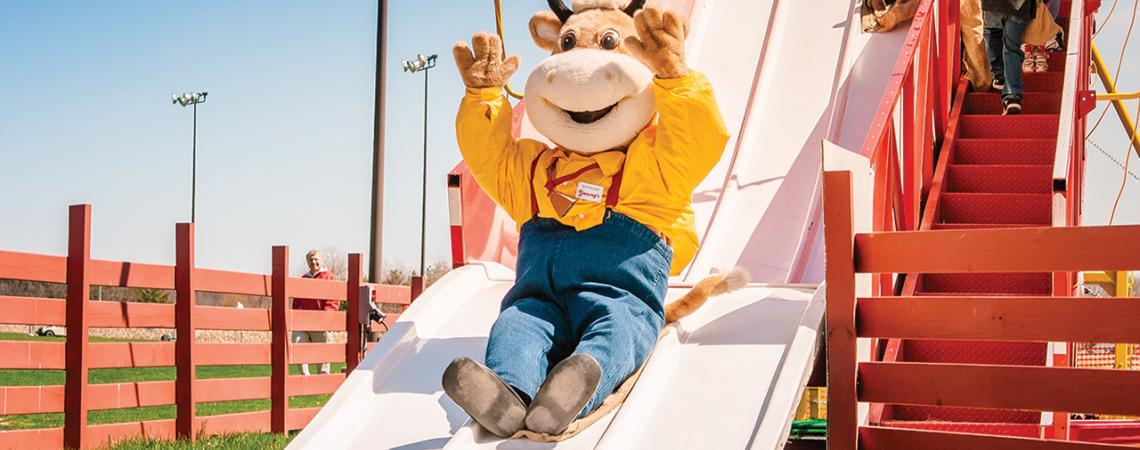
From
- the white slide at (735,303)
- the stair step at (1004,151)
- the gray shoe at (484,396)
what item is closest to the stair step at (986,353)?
the white slide at (735,303)

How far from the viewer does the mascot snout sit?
388 centimetres

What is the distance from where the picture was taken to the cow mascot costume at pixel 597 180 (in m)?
3.65

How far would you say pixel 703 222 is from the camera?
19.9 feet

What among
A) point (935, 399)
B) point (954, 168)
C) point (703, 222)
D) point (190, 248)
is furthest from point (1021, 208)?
point (190, 248)

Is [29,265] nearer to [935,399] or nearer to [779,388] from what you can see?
[779,388]

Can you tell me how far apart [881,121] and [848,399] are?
146 cm

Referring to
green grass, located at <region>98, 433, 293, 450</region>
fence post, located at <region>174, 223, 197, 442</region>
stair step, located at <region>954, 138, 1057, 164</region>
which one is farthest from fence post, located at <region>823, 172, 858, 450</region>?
fence post, located at <region>174, 223, 197, 442</region>

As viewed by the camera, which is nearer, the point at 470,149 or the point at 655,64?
the point at 655,64

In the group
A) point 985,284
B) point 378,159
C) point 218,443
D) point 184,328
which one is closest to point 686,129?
point 985,284

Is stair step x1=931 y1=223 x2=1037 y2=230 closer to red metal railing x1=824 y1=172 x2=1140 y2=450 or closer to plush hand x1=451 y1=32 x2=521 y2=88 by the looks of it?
red metal railing x1=824 y1=172 x2=1140 y2=450

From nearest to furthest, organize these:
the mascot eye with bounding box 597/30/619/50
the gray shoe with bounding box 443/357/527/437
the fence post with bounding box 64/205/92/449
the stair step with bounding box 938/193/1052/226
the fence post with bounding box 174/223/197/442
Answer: the gray shoe with bounding box 443/357/527/437 < the mascot eye with bounding box 597/30/619/50 < the stair step with bounding box 938/193/1052/226 < the fence post with bounding box 64/205/92/449 < the fence post with bounding box 174/223/197/442

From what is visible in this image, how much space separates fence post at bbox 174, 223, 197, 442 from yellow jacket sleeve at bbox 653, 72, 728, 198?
4086 mm

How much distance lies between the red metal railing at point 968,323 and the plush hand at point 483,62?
4.56ft

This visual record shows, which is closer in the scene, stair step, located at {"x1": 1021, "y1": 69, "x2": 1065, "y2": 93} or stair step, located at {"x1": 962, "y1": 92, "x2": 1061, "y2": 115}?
stair step, located at {"x1": 962, "y1": 92, "x2": 1061, "y2": 115}
